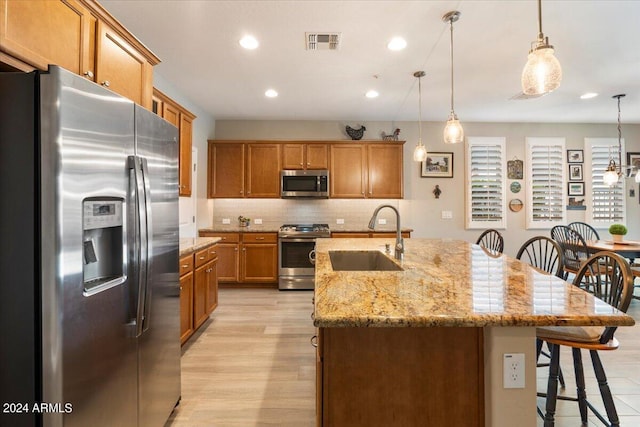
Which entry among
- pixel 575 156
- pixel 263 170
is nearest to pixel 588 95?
pixel 575 156

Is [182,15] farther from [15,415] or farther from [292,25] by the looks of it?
[15,415]

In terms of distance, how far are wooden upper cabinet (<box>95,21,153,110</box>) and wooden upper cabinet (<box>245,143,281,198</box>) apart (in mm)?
2984

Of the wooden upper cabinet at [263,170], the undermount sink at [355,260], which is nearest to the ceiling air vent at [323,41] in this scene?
the undermount sink at [355,260]

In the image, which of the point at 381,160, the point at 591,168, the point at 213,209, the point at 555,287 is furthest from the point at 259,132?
the point at 591,168

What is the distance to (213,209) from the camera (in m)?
5.40

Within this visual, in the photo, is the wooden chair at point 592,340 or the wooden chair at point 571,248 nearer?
the wooden chair at point 592,340

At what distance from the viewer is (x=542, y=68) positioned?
1.55 meters

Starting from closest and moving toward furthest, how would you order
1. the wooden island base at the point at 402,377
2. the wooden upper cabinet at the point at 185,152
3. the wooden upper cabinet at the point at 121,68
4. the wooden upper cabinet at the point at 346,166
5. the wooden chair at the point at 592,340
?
the wooden island base at the point at 402,377 < the wooden chair at the point at 592,340 < the wooden upper cabinet at the point at 121,68 < the wooden upper cabinet at the point at 185,152 < the wooden upper cabinet at the point at 346,166

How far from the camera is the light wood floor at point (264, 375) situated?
6.34 ft

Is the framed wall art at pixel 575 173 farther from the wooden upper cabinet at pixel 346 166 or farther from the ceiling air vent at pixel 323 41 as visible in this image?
the ceiling air vent at pixel 323 41

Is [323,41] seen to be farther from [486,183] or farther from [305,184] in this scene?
[486,183]

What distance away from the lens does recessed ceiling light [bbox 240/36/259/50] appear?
9.11ft

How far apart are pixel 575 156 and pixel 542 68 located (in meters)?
5.18

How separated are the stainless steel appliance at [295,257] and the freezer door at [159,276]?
2.82 meters
